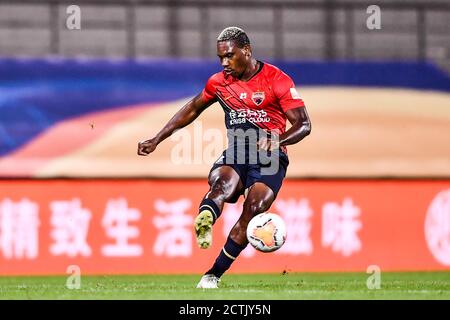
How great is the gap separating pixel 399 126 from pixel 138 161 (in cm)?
385

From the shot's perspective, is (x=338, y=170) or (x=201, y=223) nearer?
(x=201, y=223)

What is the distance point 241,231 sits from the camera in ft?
35.2

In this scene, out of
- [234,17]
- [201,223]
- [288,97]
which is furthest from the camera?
[234,17]

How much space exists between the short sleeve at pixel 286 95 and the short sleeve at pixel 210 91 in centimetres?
72

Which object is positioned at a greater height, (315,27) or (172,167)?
(315,27)

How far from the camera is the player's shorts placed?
10859 millimetres

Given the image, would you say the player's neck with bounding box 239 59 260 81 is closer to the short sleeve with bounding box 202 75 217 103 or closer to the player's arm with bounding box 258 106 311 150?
the short sleeve with bounding box 202 75 217 103

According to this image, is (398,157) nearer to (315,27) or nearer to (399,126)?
(399,126)

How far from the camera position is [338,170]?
16359 mm

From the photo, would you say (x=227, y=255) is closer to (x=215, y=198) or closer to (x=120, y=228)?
(x=215, y=198)

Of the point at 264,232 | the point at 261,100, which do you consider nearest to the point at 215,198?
the point at 264,232

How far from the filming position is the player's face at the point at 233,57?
428 inches

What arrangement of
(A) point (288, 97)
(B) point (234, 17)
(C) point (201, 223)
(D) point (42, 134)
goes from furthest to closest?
(B) point (234, 17), (D) point (42, 134), (A) point (288, 97), (C) point (201, 223)

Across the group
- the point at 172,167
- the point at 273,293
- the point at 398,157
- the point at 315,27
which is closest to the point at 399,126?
the point at 398,157
